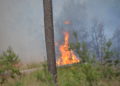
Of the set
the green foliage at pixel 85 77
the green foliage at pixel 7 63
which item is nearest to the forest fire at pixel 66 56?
the green foliage at pixel 85 77

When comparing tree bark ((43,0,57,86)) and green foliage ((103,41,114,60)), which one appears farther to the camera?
tree bark ((43,0,57,86))

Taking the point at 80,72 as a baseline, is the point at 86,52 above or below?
above

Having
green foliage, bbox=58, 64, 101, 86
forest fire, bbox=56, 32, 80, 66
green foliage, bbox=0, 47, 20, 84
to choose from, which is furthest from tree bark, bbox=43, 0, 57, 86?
green foliage, bbox=58, 64, 101, 86

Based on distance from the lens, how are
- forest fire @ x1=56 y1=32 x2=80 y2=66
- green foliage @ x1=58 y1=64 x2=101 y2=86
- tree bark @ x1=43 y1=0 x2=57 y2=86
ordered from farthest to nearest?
tree bark @ x1=43 y1=0 x2=57 y2=86
forest fire @ x1=56 y1=32 x2=80 y2=66
green foliage @ x1=58 y1=64 x2=101 y2=86

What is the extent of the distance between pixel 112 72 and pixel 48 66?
7.05ft

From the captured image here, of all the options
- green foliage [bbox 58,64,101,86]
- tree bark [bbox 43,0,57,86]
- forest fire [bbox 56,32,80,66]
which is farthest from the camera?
tree bark [bbox 43,0,57,86]

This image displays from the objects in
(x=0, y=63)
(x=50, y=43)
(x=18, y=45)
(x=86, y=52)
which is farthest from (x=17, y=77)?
(x=18, y=45)

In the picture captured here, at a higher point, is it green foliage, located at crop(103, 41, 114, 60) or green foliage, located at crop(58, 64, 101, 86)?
green foliage, located at crop(103, 41, 114, 60)

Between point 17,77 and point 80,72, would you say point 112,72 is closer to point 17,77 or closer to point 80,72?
point 80,72

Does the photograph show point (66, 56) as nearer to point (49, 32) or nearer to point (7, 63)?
point (49, 32)

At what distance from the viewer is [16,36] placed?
50.1ft

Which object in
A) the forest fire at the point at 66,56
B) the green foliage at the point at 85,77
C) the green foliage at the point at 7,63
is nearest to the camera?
Answer: the green foliage at the point at 85,77

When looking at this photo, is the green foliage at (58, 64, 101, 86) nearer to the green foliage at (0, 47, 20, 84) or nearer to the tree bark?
the tree bark

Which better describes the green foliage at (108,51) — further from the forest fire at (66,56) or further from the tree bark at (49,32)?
the tree bark at (49,32)
